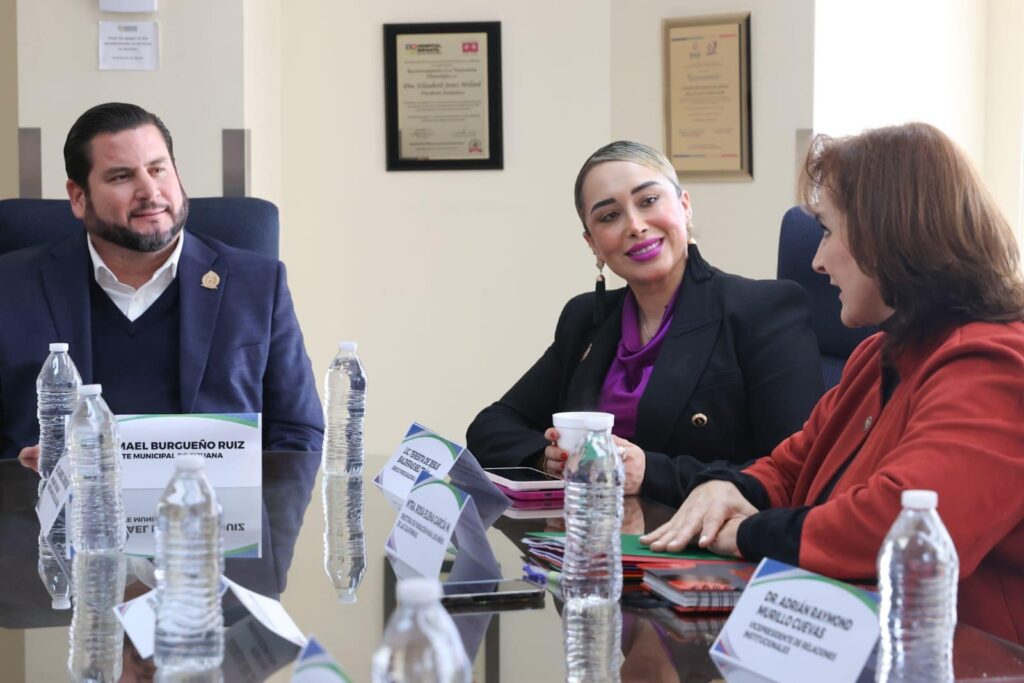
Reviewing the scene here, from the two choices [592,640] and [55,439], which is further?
[55,439]

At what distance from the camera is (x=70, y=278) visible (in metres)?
2.80

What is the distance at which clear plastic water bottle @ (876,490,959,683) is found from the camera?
3.08ft

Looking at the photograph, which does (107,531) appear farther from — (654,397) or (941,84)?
(941,84)

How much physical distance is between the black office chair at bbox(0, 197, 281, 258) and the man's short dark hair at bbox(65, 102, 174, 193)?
87mm

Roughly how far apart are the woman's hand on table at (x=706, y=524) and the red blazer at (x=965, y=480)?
0.45 ft

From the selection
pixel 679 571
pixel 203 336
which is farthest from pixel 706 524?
pixel 203 336

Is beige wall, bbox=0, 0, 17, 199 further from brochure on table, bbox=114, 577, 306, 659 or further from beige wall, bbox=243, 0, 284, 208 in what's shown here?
brochure on table, bbox=114, 577, 306, 659

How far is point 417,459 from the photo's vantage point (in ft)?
5.78

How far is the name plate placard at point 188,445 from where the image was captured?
1875mm

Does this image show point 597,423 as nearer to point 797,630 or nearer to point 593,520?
point 593,520

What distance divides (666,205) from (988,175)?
1.98 metres

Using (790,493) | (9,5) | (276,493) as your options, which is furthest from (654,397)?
(9,5)

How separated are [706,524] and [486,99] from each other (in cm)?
302

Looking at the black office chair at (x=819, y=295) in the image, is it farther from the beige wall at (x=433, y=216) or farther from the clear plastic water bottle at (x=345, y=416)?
the beige wall at (x=433, y=216)
